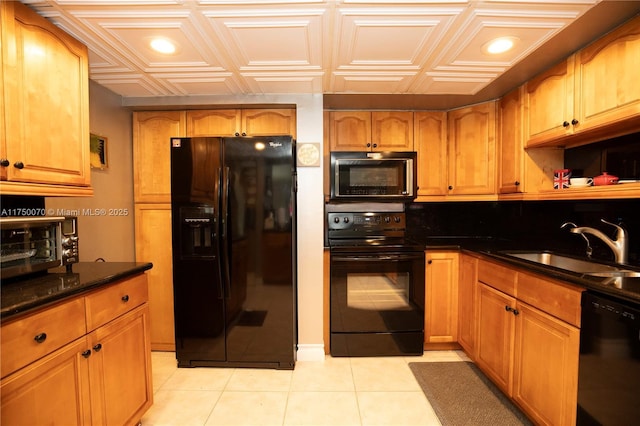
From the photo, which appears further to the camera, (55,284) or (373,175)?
(373,175)

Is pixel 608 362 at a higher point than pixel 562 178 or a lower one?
lower

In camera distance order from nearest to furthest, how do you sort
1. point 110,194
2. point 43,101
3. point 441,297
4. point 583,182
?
point 43,101 → point 583,182 → point 110,194 → point 441,297

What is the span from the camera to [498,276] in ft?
5.93

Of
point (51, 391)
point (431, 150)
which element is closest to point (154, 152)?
point (51, 391)

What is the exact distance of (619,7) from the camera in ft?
4.24

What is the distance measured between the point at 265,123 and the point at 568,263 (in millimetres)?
2565

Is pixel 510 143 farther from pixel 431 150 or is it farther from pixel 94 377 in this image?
pixel 94 377

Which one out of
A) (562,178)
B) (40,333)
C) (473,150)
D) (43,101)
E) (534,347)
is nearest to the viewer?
(40,333)

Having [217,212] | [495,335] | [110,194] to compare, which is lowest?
[495,335]

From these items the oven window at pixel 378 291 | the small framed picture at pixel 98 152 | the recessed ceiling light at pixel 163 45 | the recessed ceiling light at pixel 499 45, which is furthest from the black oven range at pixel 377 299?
the small framed picture at pixel 98 152

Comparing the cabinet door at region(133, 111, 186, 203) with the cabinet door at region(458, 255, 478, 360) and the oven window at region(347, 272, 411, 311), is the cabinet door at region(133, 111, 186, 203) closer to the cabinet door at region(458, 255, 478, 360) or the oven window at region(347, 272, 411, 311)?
the oven window at region(347, 272, 411, 311)

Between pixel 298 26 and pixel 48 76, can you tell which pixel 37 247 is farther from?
pixel 298 26

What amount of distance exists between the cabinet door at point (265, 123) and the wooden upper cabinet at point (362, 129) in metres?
0.48

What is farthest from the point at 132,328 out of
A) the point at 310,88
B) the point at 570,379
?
the point at 570,379
